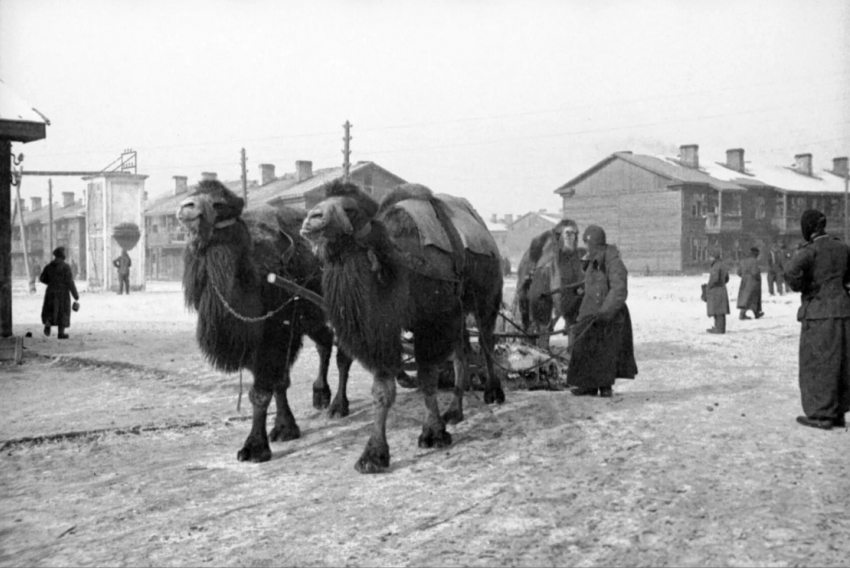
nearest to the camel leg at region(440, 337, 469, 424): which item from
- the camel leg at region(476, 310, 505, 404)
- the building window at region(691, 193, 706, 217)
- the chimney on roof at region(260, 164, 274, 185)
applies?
the camel leg at region(476, 310, 505, 404)

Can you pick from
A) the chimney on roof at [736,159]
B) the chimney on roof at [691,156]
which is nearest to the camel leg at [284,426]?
the chimney on roof at [691,156]

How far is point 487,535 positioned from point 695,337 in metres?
13.2

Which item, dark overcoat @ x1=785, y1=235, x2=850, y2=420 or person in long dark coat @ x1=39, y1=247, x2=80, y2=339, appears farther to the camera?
person in long dark coat @ x1=39, y1=247, x2=80, y2=339

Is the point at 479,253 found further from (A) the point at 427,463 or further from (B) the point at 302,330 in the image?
(A) the point at 427,463

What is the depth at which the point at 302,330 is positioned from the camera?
291 inches

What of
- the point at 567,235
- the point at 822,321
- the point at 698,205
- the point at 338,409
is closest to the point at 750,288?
the point at 567,235

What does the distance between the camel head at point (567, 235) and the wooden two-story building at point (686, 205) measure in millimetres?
42163

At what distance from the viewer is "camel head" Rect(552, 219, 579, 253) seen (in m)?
11.5

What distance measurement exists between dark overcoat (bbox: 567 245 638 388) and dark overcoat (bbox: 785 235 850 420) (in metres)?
1.90

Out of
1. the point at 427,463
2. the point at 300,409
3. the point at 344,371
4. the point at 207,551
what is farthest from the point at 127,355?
the point at 207,551

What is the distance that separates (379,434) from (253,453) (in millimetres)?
1131

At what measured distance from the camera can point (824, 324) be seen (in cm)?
734

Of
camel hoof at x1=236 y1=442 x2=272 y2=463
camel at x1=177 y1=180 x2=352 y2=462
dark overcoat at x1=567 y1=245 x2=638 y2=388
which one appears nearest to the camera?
camel at x1=177 y1=180 x2=352 y2=462

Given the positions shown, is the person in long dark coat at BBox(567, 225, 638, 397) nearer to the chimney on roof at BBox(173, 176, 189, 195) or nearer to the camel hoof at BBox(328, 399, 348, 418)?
the camel hoof at BBox(328, 399, 348, 418)
